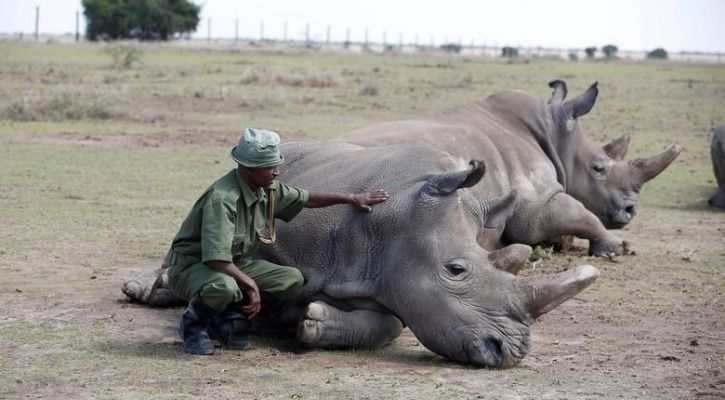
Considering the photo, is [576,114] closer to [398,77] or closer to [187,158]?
[187,158]

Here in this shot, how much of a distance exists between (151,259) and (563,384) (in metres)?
4.50

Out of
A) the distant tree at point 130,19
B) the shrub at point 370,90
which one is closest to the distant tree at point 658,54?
the distant tree at point 130,19

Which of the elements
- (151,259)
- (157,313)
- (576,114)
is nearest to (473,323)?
(157,313)

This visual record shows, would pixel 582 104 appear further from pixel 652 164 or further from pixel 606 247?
pixel 606 247

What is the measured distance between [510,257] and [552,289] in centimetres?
34

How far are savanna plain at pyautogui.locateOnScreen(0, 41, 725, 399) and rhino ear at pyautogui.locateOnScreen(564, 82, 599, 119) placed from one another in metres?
1.25

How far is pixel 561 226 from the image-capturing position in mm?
10414

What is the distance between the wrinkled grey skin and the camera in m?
14.3

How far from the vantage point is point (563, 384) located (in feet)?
21.4

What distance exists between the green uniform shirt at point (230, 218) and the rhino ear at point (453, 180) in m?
0.71

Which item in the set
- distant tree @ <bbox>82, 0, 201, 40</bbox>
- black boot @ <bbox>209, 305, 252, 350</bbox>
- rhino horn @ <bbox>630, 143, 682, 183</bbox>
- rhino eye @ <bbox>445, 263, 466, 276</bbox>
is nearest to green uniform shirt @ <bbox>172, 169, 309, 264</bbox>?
black boot @ <bbox>209, 305, 252, 350</bbox>

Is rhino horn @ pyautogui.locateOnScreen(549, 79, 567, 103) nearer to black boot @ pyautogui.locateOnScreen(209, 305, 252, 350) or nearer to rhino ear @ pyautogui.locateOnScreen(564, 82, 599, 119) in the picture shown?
rhino ear @ pyautogui.locateOnScreen(564, 82, 599, 119)

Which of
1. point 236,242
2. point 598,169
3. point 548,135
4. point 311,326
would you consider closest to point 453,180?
point 311,326

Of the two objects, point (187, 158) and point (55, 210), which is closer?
point (55, 210)
